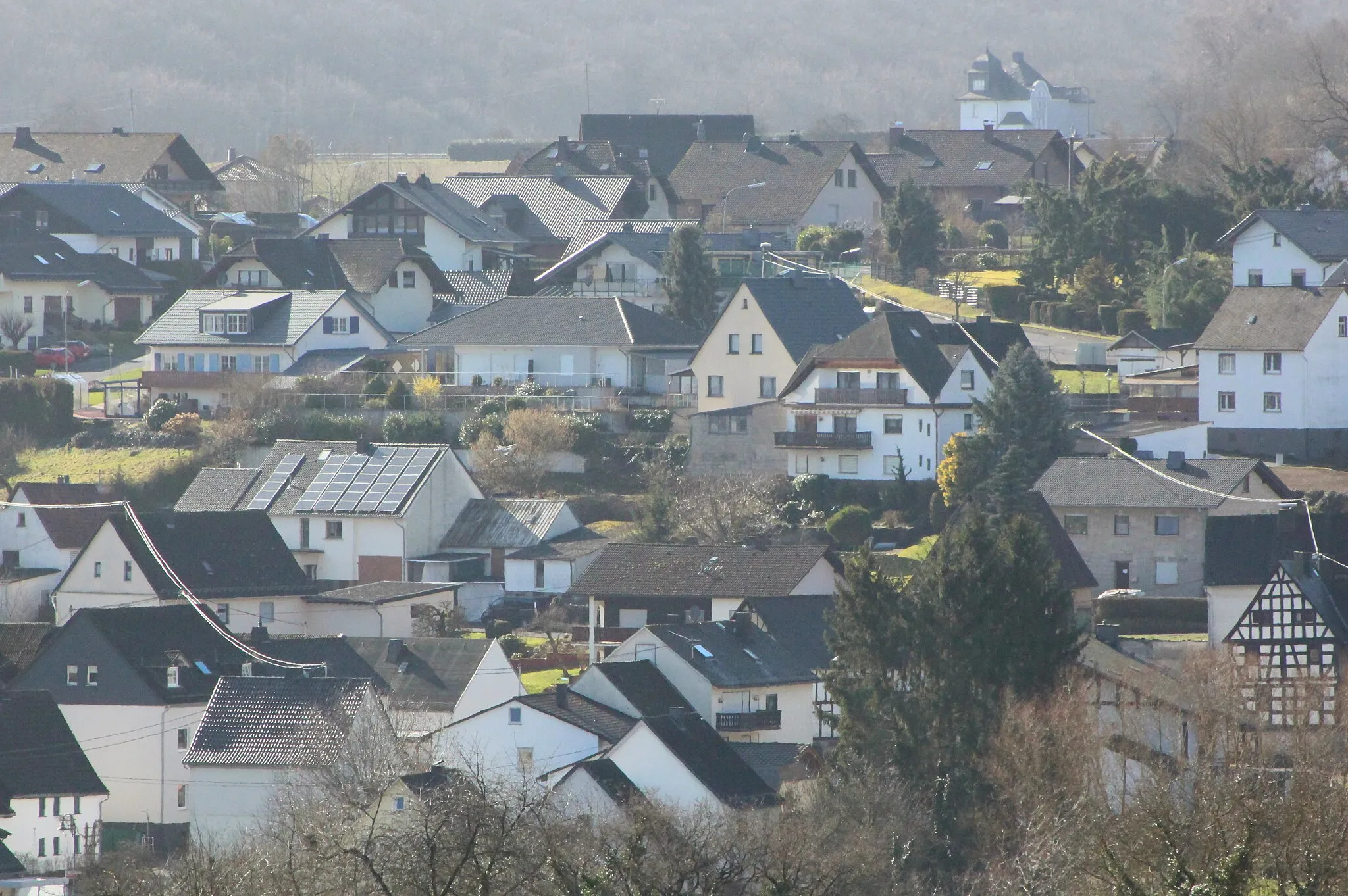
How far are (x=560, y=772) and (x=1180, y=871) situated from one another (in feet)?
71.1

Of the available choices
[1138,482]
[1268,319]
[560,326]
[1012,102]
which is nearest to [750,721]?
[1138,482]

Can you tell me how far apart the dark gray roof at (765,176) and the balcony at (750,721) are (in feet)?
128

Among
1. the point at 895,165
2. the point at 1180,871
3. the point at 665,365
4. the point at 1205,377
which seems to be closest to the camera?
the point at 1180,871

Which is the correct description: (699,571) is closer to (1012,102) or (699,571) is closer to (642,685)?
(642,685)

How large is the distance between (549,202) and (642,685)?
4273 centimetres

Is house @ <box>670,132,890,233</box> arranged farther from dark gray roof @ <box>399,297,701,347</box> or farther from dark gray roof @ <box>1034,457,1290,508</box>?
dark gray roof @ <box>1034,457,1290,508</box>

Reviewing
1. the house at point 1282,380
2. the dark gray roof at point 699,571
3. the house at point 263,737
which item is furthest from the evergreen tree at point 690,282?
the house at point 263,737

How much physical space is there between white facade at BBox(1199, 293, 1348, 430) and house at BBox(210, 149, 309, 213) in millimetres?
49867

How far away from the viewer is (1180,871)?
15539 mm

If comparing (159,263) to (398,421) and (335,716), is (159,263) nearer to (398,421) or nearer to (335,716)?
(398,421)

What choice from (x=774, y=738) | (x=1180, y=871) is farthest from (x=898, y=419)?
(x=1180, y=871)

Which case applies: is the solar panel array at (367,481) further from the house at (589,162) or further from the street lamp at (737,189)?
the house at (589,162)

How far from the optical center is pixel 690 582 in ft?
152

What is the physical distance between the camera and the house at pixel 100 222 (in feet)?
253
